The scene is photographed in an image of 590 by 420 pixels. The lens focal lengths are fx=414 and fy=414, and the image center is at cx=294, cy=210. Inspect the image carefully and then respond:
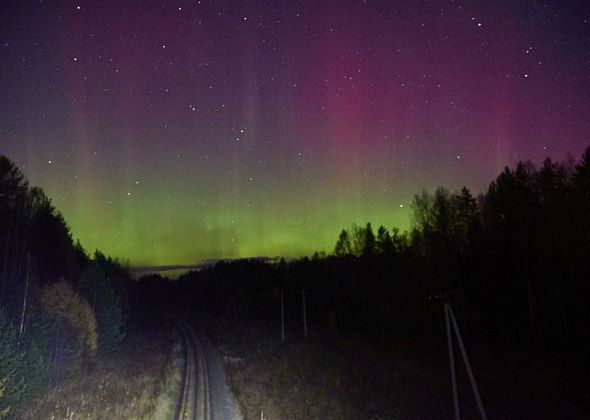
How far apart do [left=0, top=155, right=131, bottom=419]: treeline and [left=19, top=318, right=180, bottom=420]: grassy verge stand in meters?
0.96

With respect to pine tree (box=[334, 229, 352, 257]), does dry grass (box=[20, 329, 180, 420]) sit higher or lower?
lower

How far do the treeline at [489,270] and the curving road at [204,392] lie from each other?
46.1 feet

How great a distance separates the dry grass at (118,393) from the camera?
2038 centimetres

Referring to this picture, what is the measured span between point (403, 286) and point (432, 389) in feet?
128

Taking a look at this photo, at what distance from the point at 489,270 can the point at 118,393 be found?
39500 millimetres

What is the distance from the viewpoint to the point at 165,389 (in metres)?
25.7

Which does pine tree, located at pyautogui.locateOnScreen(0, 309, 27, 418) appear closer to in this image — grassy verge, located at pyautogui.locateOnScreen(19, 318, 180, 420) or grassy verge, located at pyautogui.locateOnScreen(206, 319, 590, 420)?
grassy verge, located at pyautogui.locateOnScreen(19, 318, 180, 420)

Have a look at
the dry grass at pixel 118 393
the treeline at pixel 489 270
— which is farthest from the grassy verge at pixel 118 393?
the treeline at pixel 489 270

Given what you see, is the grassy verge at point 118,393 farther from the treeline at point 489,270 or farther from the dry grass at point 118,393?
the treeline at point 489,270

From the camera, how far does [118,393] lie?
79.4 ft

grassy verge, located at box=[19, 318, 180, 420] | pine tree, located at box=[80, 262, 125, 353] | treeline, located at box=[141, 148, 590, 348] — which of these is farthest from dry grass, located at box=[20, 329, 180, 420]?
treeline, located at box=[141, 148, 590, 348]

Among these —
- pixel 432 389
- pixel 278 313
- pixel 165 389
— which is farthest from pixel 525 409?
pixel 278 313

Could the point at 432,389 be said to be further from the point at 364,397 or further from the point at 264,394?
the point at 264,394

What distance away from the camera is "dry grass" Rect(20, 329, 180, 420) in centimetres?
2038
